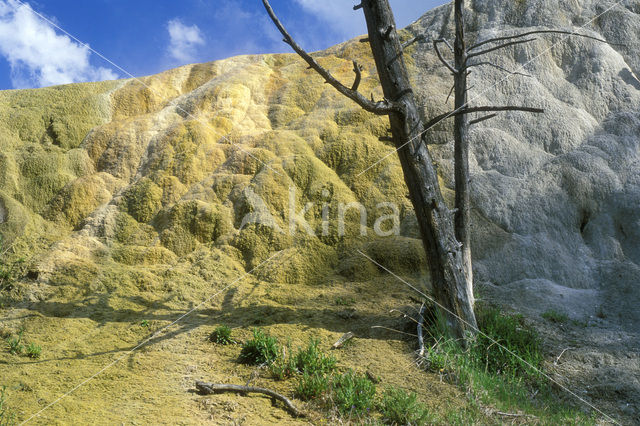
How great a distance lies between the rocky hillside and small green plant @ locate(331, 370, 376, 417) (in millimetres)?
628

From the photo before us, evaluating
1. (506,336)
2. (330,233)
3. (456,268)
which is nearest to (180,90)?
(330,233)

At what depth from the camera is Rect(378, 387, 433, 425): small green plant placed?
4.50m

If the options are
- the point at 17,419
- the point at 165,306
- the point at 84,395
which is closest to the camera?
the point at 17,419

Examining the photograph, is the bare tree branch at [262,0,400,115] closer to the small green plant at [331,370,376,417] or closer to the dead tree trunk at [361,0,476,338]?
the dead tree trunk at [361,0,476,338]

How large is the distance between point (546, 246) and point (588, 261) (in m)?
0.65

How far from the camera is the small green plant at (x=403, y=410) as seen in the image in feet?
14.8

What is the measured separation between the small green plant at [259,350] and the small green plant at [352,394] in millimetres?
768

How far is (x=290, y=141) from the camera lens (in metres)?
9.02

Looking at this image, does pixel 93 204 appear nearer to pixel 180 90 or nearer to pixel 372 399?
pixel 180 90

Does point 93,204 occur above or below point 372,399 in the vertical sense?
above

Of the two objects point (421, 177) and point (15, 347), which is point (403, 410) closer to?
point (421, 177)

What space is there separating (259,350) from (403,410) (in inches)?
65.7

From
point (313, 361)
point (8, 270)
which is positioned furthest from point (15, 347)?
point (313, 361)

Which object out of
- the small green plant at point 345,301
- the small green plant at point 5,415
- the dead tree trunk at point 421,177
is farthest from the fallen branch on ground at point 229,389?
the dead tree trunk at point 421,177
